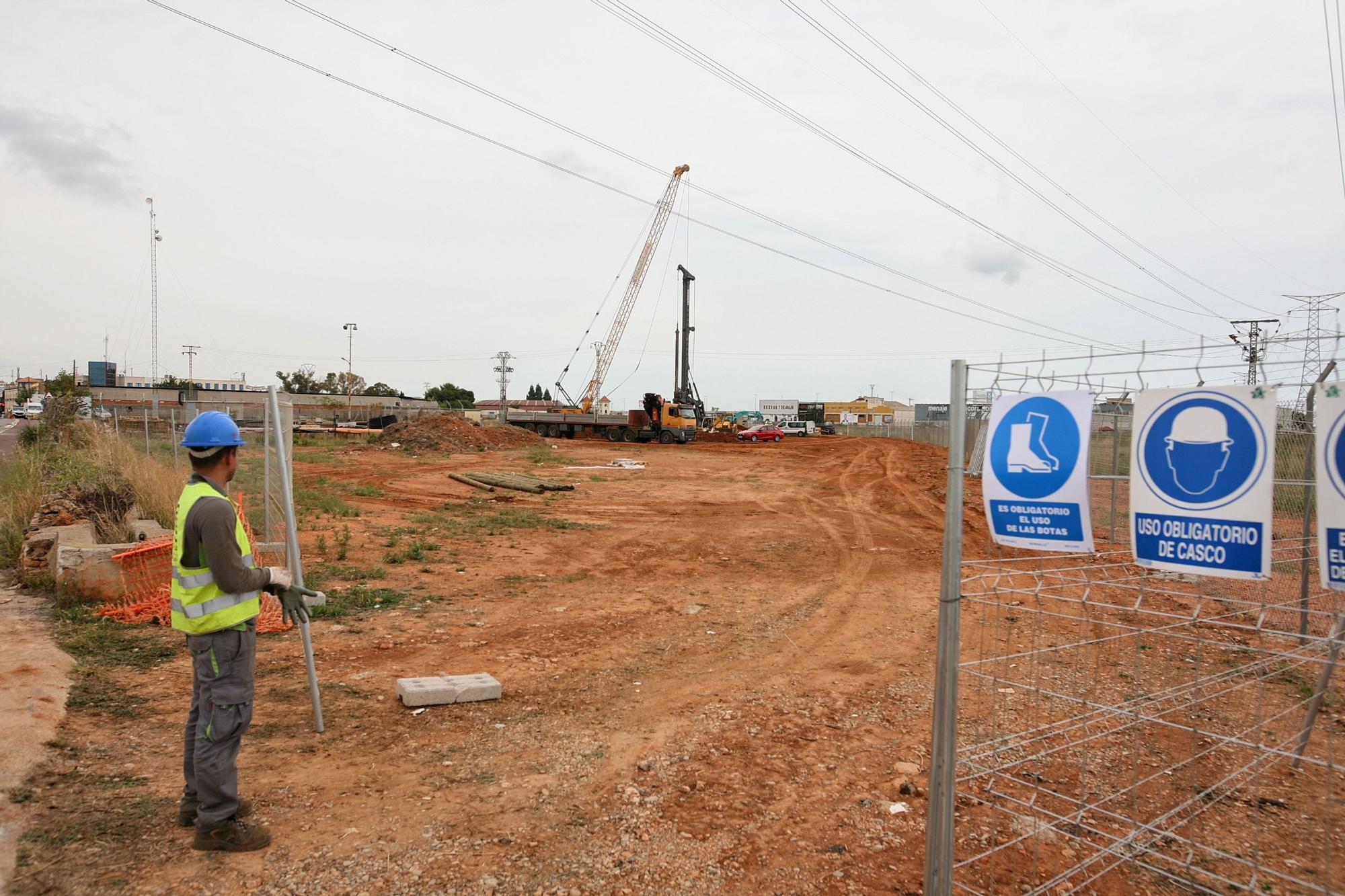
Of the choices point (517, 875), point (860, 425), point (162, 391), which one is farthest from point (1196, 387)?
point (162, 391)

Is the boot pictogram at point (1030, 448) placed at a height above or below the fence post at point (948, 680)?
above

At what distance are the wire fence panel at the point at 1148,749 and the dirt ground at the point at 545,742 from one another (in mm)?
489

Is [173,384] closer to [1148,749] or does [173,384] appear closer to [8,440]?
[8,440]

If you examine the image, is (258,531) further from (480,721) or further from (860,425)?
(860,425)

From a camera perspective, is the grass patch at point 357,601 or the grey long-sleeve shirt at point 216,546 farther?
the grass patch at point 357,601

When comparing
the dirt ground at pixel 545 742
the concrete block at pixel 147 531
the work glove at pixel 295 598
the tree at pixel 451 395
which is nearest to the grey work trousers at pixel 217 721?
the dirt ground at pixel 545 742

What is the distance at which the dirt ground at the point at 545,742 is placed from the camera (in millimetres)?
3502

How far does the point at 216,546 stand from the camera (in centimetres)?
361

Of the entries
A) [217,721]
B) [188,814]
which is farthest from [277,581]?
[188,814]

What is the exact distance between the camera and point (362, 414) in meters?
61.3

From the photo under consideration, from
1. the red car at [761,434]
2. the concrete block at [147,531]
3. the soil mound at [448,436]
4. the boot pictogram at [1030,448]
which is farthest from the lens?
the red car at [761,434]

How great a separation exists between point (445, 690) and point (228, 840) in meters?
2.00

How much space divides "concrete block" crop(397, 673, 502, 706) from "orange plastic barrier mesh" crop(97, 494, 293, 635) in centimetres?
229

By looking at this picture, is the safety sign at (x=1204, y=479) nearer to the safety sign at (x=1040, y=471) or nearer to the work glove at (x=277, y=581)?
the safety sign at (x=1040, y=471)
